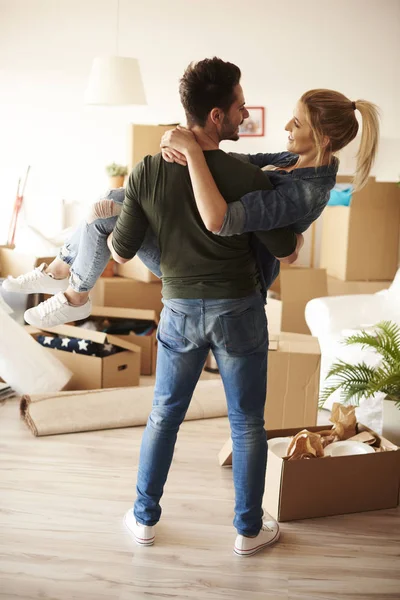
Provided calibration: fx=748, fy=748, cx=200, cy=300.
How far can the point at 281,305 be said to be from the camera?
13.7 ft

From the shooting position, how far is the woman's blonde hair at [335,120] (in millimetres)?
1952

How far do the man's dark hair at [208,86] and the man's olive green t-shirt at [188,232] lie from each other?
11 cm

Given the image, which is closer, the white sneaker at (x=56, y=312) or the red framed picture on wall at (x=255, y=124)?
the white sneaker at (x=56, y=312)

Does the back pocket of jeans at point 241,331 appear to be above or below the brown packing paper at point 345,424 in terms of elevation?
above

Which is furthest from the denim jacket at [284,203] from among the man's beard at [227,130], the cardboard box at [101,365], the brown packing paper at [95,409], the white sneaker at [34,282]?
the cardboard box at [101,365]

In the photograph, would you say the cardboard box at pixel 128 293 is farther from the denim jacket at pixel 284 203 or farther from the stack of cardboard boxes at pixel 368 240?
the denim jacket at pixel 284 203

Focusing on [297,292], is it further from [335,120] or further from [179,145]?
[179,145]

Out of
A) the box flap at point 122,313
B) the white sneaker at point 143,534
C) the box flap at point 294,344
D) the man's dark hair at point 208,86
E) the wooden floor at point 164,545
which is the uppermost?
the man's dark hair at point 208,86

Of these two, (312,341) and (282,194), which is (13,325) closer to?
(312,341)

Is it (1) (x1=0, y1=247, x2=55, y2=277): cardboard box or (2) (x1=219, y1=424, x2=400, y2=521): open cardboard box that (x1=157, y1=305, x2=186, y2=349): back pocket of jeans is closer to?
(2) (x1=219, y1=424, x2=400, y2=521): open cardboard box

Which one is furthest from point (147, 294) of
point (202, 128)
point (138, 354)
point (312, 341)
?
point (202, 128)

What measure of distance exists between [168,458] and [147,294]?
7.91 ft

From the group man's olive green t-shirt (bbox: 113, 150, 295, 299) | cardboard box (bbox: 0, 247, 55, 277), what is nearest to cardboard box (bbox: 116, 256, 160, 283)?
cardboard box (bbox: 0, 247, 55, 277)

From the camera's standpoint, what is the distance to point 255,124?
17.3ft
